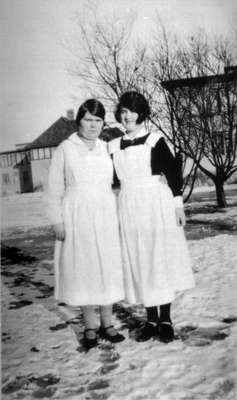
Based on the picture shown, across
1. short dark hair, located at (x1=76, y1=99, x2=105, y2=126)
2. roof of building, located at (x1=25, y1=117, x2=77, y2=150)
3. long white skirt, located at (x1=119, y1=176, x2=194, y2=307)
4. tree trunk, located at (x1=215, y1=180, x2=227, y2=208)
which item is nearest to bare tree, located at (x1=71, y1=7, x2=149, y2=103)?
roof of building, located at (x1=25, y1=117, x2=77, y2=150)

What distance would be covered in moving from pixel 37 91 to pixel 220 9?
1.41 metres

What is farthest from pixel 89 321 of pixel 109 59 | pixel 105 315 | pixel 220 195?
pixel 220 195

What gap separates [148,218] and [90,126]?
2.12 feet

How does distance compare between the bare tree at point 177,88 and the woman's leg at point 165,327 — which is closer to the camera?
the woman's leg at point 165,327

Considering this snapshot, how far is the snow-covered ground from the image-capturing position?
5.53 ft

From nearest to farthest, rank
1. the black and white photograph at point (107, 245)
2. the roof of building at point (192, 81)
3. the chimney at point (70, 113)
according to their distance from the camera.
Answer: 1. the black and white photograph at point (107, 245)
2. the chimney at point (70, 113)
3. the roof of building at point (192, 81)

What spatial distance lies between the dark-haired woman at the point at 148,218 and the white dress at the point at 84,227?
4.2 inches

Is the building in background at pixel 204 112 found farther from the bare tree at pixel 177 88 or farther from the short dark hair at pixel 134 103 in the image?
the short dark hair at pixel 134 103

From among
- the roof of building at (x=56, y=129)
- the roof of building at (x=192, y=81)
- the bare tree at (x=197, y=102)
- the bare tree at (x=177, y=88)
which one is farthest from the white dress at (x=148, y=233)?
the roof of building at (x=192, y=81)

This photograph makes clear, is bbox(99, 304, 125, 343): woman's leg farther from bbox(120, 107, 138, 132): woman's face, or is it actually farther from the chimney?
the chimney

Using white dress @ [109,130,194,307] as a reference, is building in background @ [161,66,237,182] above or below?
above

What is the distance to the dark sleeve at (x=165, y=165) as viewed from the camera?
85.4 inches

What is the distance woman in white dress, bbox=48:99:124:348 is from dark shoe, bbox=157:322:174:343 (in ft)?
1.09

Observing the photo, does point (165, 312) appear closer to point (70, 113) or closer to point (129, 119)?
point (129, 119)
